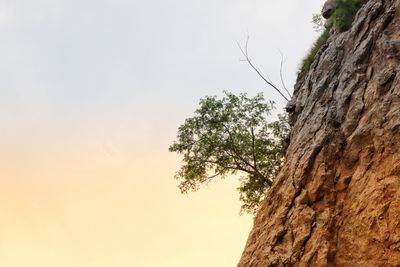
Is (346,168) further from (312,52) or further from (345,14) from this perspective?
(312,52)

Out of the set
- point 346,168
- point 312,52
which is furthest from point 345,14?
point 346,168

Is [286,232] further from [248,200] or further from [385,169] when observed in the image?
[248,200]

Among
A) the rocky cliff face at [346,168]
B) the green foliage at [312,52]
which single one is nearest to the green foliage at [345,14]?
the rocky cliff face at [346,168]

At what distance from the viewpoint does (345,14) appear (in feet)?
85.9

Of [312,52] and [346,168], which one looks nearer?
[346,168]

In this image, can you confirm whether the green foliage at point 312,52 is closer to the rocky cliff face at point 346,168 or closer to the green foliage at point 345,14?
the green foliage at point 345,14

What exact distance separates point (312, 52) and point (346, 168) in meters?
14.1

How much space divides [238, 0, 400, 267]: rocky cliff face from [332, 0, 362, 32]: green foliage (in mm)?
1278

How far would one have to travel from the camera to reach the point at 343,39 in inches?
969

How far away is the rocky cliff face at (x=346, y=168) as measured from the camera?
631 inches

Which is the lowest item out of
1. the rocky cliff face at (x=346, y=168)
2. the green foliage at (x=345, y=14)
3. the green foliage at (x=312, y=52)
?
the rocky cliff face at (x=346, y=168)

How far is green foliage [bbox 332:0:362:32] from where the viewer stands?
2589 cm

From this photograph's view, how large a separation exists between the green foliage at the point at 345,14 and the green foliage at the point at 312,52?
10.2ft

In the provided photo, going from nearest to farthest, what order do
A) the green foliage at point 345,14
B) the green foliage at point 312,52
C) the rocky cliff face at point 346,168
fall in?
the rocky cliff face at point 346,168, the green foliage at point 345,14, the green foliage at point 312,52
